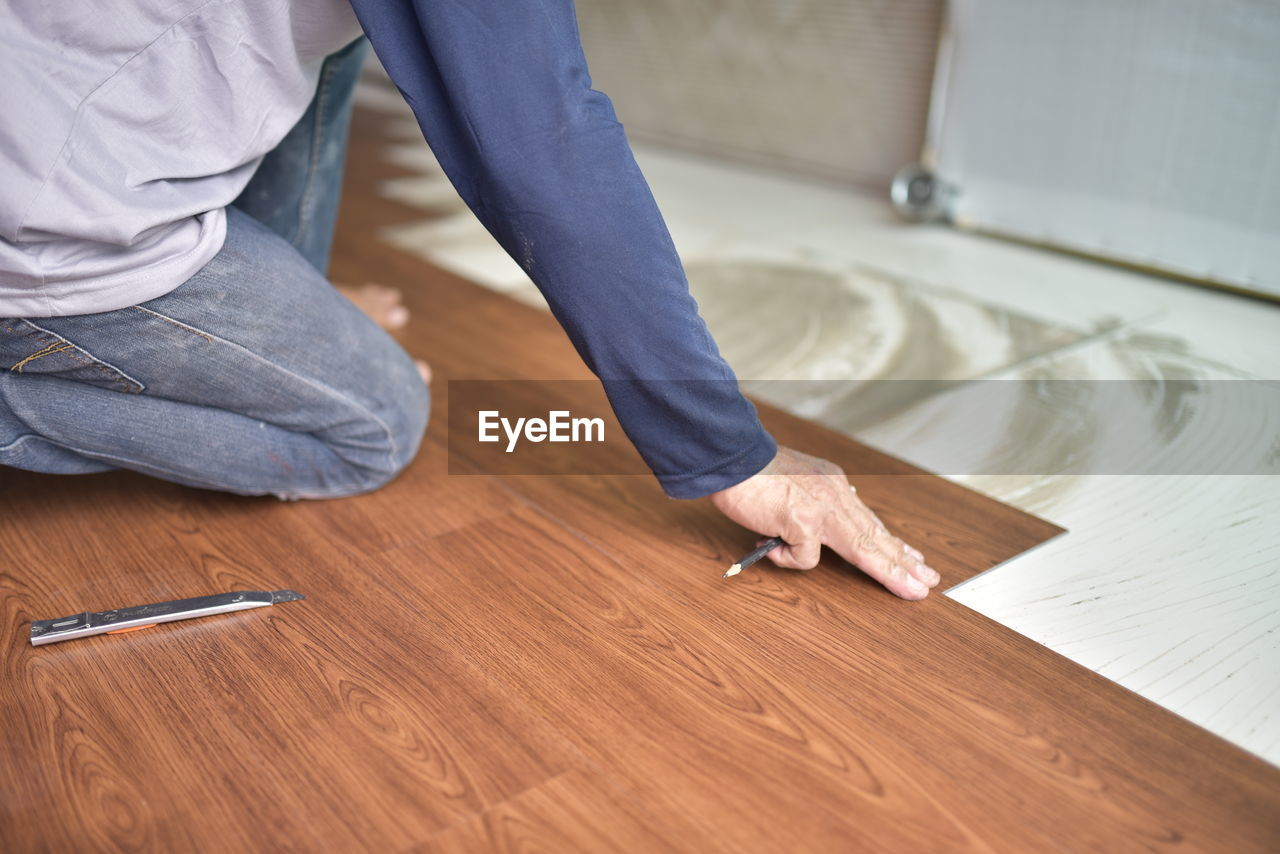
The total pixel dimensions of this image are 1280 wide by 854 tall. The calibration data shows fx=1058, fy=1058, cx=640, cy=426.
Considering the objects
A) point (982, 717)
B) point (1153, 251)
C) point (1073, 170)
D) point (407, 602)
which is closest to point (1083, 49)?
point (1073, 170)

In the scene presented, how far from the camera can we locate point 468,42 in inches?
34.8

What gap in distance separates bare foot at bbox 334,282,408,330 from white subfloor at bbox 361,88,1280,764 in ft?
0.88

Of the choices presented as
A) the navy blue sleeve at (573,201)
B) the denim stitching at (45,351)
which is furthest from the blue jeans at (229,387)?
the navy blue sleeve at (573,201)

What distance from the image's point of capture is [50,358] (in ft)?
3.55

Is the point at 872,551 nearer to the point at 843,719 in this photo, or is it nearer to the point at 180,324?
the point at 843,719

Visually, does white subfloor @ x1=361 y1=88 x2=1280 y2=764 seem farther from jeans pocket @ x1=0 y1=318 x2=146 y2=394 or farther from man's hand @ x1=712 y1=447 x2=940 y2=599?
jeans pocket @ x1=0 y1=318 x2=146 y2=394

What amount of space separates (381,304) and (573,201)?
1.01 meters

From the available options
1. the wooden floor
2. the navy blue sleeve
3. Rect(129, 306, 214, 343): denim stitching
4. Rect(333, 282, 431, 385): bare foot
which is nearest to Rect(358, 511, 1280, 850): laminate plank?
the wooden floor

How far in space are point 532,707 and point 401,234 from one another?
1727 millimetres

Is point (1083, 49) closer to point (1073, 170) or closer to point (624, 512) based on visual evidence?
point (1073, 170)

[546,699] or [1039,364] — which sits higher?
[1039,364]

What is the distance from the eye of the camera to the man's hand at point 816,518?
3.58 ft

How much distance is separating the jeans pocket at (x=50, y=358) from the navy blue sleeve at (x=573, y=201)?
0.44 meters

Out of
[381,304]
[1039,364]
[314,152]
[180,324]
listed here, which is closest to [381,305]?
[381,304]
